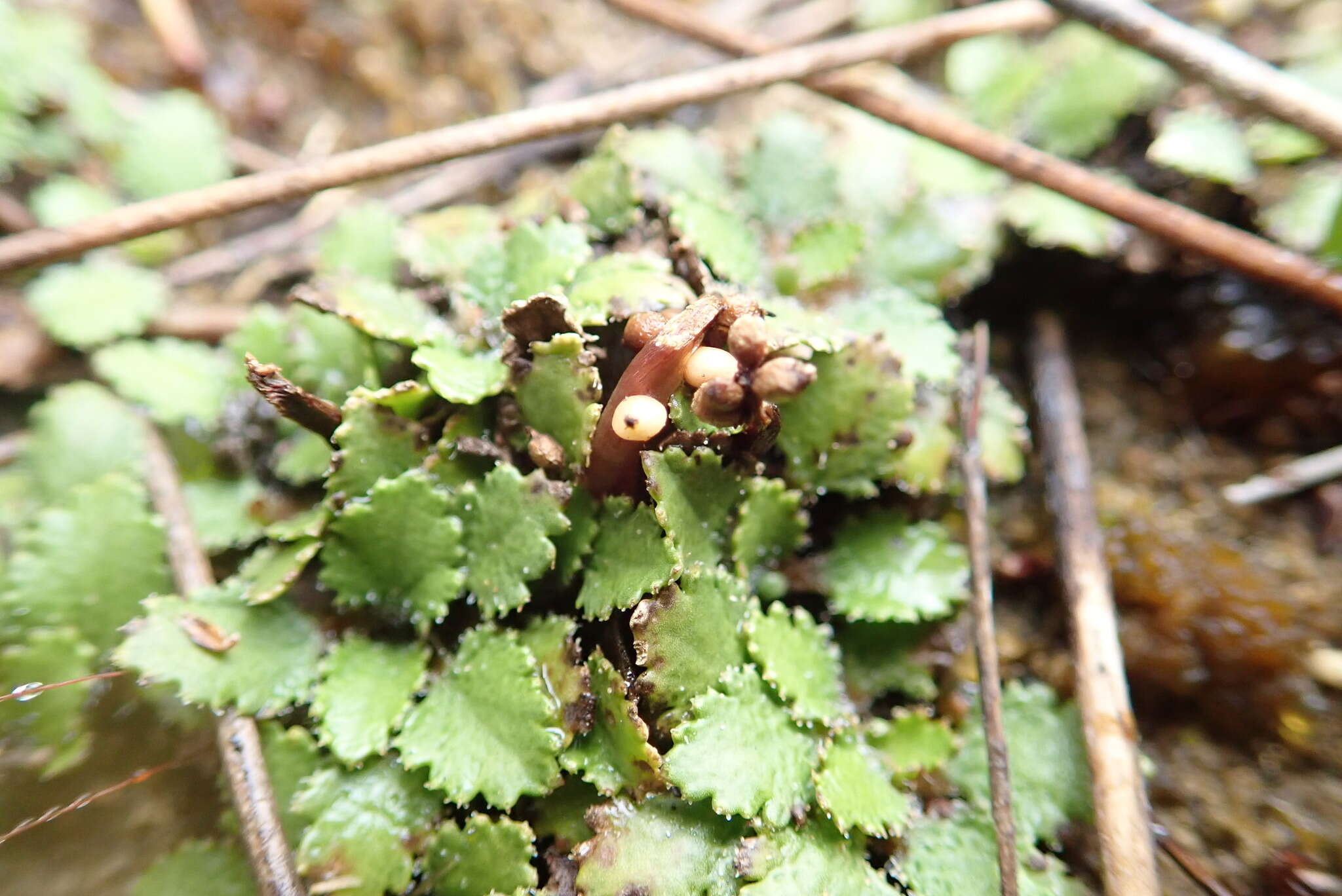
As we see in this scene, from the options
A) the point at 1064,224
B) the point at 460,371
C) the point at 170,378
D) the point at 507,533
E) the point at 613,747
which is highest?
the point at 1064,224

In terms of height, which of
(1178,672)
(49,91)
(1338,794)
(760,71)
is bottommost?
(1338,794)

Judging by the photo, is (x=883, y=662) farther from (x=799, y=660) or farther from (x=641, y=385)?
(x=641, y=385)

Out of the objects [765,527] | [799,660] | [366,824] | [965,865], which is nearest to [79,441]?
[366,824]

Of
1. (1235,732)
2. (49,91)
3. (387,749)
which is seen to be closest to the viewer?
(387,749)

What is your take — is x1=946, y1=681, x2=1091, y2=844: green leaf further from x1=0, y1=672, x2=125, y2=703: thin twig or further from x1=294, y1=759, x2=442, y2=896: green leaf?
x1=0, y1=672, x2=125, y2=703: thin twig

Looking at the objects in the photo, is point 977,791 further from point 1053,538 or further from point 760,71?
point 760,71

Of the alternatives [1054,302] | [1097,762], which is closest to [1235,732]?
[1097,762]

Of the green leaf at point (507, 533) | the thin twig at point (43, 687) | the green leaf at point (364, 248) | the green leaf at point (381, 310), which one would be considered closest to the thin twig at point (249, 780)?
the thin twig at point (43, 687)

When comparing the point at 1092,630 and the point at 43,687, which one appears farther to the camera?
the point at 1092,630
